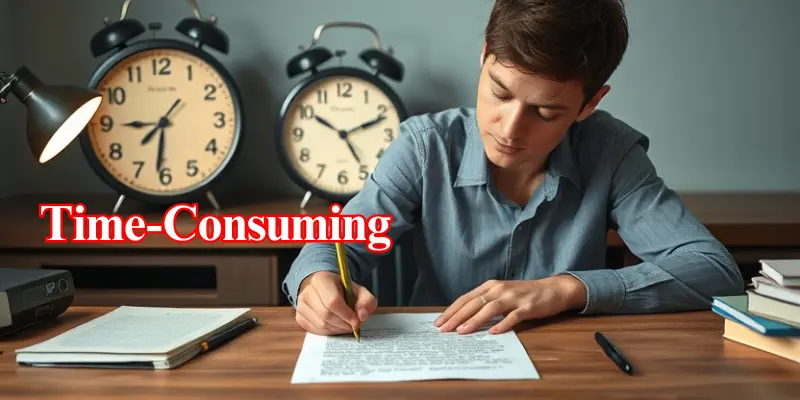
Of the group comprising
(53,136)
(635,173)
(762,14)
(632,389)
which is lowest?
(632,389)

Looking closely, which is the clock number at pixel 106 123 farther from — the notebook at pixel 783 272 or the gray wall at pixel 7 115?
the notebook at pixel 783 272

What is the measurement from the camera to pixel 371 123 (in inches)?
75.4

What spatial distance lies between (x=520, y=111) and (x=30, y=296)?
78 centimetres

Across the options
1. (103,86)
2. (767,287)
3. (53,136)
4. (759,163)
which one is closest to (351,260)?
(53,136)

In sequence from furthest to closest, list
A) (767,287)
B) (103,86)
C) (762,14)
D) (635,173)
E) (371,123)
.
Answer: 1. (762,14)
2. (371,123)
3. (103,86)
4. (635,173)
5. (767,287)

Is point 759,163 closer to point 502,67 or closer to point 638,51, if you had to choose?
point 638,51

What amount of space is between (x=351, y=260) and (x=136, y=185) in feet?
2.61

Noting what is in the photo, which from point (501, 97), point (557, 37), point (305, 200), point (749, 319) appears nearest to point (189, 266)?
point (305, 200)

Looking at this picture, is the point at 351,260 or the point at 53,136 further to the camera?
the point at 351,260

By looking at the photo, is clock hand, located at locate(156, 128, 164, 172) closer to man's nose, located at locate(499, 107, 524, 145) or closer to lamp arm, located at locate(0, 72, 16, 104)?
lamp arm, located at locate(0, 72, 16, 104)

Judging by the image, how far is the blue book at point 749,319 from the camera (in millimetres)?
912

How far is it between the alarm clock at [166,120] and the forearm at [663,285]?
1057 mm

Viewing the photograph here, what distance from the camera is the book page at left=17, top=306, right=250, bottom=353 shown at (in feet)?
2.99

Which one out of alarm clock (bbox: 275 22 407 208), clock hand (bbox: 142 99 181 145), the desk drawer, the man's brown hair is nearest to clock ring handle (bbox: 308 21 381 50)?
alarm clock (bbox: 275 22 407 208)
